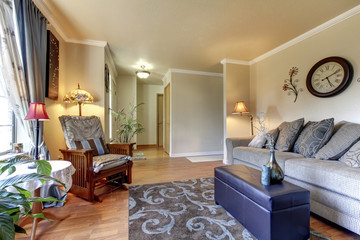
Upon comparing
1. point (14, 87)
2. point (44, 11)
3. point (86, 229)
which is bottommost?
point (86, 229)

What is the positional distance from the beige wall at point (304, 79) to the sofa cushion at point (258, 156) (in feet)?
3.29

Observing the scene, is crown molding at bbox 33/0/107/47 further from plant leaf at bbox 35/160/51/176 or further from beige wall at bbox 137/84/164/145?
beige wall at bbox 137/84/164/145

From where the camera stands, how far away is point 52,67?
7.78ft

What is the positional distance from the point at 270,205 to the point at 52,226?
1.97 metres

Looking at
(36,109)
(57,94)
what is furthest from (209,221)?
(57,94)

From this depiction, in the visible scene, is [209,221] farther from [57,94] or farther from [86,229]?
[57,94]

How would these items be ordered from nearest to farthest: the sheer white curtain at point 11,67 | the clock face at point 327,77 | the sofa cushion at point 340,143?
the sheer white curtain at point 11,67, the sofa cushion at point 340,143, the clock face at point 327,77

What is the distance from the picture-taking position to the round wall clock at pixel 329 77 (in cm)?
229

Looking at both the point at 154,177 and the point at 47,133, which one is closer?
the point at 47,133

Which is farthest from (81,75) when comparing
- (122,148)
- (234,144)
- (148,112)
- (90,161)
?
(148,112)

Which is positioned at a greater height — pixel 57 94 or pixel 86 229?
pixel 57 94

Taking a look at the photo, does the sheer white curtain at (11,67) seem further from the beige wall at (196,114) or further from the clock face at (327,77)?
the clock face at (327,77)

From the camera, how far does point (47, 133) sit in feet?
7.66

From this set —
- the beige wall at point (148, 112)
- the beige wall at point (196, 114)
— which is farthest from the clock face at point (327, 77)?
the beige wall at point (148, 112)
